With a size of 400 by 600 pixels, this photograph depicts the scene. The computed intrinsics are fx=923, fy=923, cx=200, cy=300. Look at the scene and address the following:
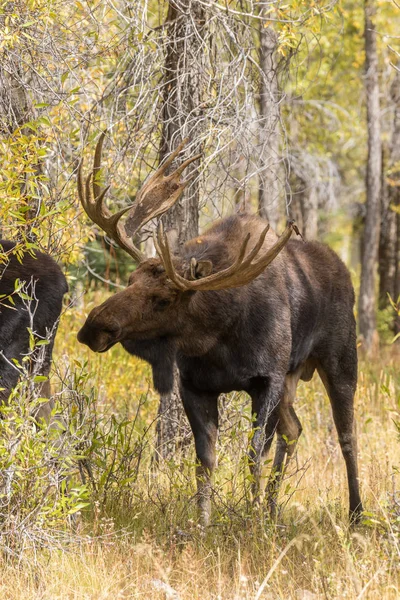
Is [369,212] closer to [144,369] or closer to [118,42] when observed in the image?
[144,369]

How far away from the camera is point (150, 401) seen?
855 centimetres

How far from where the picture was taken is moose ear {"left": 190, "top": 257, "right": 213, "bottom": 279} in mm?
5547

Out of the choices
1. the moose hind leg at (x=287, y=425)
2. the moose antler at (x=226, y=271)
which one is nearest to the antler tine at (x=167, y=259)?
the moose antler at (x=226, y=271)

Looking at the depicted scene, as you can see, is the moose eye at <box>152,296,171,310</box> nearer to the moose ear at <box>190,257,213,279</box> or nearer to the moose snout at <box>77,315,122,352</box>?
the moose ear at <box>190,257,213,279</box>

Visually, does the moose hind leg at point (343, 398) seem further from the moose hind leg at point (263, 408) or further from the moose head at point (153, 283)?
the moose head at point (153, 283)

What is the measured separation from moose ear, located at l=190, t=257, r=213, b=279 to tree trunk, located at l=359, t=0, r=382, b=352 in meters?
10.1

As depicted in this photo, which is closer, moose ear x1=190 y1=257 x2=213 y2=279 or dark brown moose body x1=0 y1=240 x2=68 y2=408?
moose ear x1=190 y1=257 x2=213 y2=279

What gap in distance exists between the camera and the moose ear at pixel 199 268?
5547mm

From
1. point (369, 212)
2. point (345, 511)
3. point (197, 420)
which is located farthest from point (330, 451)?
point (369, 212)

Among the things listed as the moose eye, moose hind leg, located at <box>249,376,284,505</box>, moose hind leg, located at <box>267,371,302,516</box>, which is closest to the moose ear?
the moose eye

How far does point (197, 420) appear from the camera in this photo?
6023 millimetres

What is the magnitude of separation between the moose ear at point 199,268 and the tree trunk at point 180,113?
5.10 ft

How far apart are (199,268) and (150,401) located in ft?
10.5

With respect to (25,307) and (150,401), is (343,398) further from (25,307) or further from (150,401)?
(25,307)
